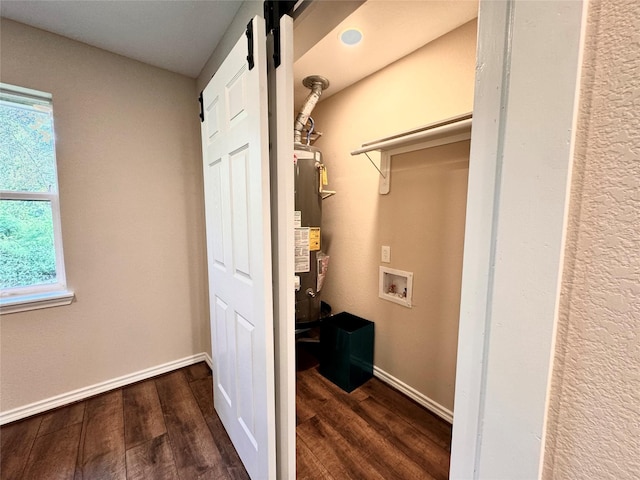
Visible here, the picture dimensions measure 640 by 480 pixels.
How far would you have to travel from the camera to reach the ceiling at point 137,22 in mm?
1364

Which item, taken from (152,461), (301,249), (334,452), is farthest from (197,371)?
(301,249)

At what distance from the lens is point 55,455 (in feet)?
4.64

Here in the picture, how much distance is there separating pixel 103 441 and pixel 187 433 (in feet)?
1.48

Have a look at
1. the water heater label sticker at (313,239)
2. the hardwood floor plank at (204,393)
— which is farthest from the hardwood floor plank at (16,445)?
the water heater label sticker at (313,239)

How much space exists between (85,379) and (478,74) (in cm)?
265

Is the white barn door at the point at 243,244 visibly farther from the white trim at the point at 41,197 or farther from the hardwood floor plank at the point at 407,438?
the white trim at the point at 41,197

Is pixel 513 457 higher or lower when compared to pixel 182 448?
higher

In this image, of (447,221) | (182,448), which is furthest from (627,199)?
(182,448)

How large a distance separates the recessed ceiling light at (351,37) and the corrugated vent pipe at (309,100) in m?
0.43

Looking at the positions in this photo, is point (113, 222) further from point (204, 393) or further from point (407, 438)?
point (407, 438)

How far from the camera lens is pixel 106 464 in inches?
53.6

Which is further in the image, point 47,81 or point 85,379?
point 85,379

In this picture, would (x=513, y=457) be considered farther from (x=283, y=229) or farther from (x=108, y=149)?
(x=108, y=149)

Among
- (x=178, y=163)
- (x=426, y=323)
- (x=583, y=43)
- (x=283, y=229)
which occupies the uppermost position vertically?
(x=178, y=163)
